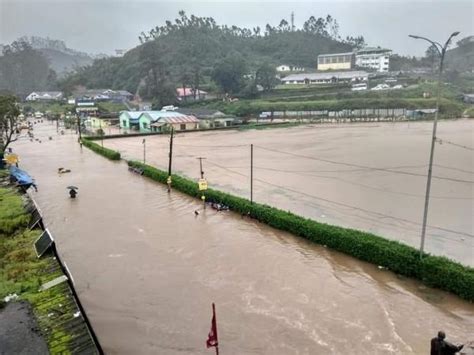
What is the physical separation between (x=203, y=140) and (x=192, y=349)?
46.8 meters

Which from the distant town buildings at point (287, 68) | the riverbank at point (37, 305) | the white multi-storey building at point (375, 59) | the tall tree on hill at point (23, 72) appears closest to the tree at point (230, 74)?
the distant town buildings at point (287, 68)

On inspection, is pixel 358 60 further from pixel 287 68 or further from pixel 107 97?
pixel 107 97

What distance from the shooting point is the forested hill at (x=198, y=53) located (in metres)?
101

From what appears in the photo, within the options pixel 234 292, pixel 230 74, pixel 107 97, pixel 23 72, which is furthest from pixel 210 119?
pixel 23 72

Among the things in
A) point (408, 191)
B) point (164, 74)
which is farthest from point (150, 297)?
point (164, 74)

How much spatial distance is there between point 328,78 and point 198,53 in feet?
133

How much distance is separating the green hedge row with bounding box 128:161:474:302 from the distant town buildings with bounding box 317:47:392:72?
12539 centimetres

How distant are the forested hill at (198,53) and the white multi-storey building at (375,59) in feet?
55.9

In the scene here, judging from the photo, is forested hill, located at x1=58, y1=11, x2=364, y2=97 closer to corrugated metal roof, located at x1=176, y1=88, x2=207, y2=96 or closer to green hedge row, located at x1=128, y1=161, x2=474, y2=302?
corrugated metal roof, located at x1=176, y1=88, x2=207, y2=96

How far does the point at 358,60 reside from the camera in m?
149

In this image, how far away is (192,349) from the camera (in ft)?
35.2

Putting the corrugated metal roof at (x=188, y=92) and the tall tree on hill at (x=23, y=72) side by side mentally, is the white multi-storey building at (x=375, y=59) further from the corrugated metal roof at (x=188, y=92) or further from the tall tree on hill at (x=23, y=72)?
the tall tree on hill at (x=23, y=72)

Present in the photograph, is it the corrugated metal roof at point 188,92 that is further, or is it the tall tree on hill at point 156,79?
the corrugated metal roof at point 188,92

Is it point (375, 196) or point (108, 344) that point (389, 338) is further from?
point (375, 196)
